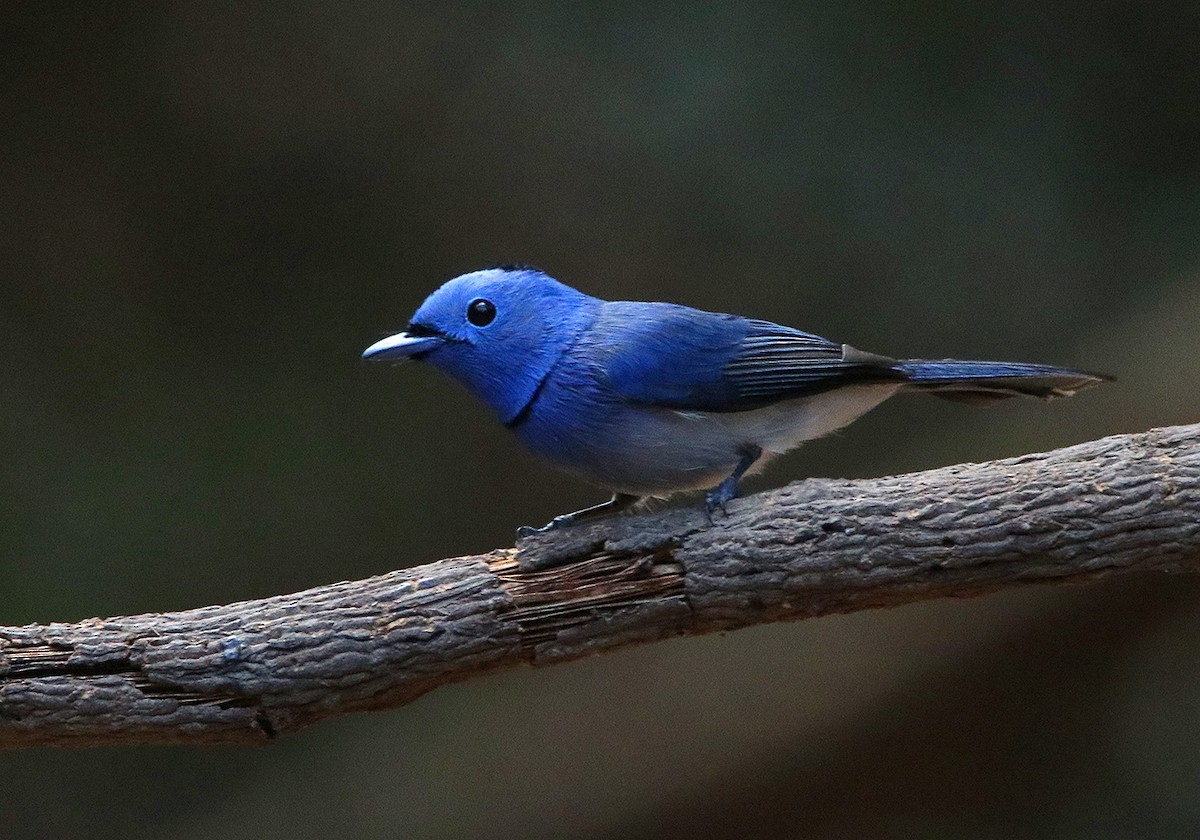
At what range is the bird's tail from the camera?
349cm

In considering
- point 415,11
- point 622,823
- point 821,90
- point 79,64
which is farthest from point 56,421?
point 821,90

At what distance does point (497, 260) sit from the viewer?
20.4 feet

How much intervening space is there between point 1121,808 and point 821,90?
3859mm

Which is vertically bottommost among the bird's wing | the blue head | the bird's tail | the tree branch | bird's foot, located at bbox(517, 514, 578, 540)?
the tree branch

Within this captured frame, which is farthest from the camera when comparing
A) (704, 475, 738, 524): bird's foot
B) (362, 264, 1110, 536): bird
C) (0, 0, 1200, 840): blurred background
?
(0, 0, 1200, 840): blurred background

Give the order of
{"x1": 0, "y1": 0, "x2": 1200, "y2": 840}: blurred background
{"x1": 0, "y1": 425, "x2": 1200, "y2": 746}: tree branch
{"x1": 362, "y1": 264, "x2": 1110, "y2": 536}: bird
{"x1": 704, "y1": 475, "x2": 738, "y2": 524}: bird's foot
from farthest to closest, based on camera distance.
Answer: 1. {"x1": 0, "y1": 0, "x2": 1200, "y2": 840}: blurred background
2. {"x1": 362, "y1": 264, "x2": 1110, "y2": 536}: bird
3. {"x1": 704, "y1": 475, "x2": 738, "y2": 524}: bird's foot
4. {"x1": 0, "y1": 425, "x2": 1200, "y2": 746}: tree branch

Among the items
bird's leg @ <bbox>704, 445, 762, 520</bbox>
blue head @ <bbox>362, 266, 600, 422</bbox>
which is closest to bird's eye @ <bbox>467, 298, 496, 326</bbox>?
blue head @ <bbox>362, 266, 600, 422</bbox>

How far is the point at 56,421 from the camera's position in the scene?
6016 millimetres

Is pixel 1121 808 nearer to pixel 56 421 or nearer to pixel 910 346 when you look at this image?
pixel 910 346

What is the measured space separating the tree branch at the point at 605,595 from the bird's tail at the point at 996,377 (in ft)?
1.06

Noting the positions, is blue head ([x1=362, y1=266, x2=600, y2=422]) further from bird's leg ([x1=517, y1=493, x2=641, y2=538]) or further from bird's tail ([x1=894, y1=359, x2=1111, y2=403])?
bird's tail ([x1=894, y1=359, x2=1111, y2=403])

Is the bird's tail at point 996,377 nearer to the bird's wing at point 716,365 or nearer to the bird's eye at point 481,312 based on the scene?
the bird's wing at point 716,365

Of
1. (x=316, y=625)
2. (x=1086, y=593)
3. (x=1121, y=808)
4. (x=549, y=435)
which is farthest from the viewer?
(x=1121, y=808)

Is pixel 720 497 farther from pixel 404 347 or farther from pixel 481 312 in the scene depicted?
pixel 404 347
